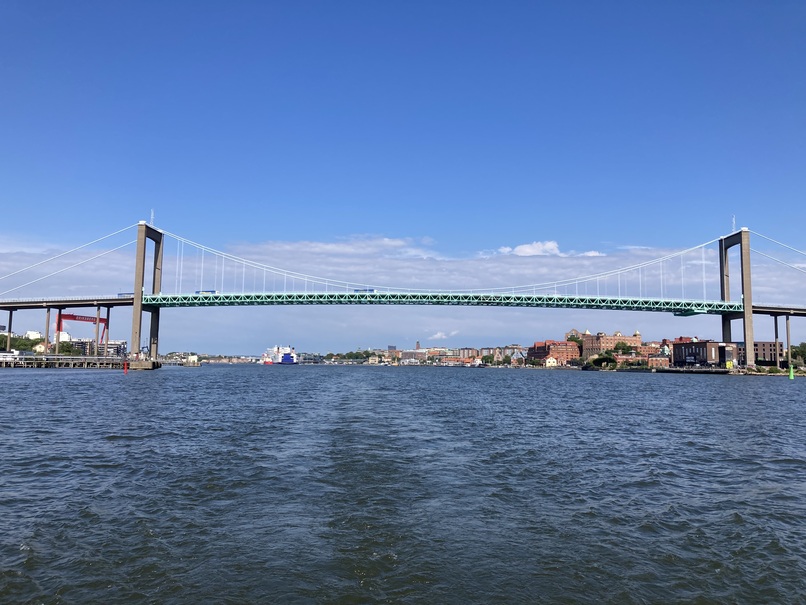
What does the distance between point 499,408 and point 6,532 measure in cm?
2039

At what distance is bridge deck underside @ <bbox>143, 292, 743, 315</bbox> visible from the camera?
79.3 meters

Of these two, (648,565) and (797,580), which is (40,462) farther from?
(797,580)

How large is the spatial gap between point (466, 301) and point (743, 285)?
127ft

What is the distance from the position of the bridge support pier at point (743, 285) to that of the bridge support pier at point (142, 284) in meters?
80.4

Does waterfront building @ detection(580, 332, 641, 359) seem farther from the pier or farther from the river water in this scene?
the river water

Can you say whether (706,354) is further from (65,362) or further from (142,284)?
(65,362)

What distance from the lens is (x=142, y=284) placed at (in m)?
70.2

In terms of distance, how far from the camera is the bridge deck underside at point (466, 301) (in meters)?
79.3

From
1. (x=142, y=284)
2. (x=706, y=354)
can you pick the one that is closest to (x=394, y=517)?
(x=142, y=284)

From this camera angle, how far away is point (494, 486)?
377 inches

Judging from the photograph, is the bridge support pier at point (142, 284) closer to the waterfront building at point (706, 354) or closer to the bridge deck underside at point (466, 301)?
the bridge deck underside at point (466, 301)

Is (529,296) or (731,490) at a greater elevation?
(529,296)

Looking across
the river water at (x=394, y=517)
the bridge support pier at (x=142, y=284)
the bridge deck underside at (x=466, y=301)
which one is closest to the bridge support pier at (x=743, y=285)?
the bridge deck underside at (x=466, y=301)

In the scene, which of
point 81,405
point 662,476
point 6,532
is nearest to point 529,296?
point 81,405
